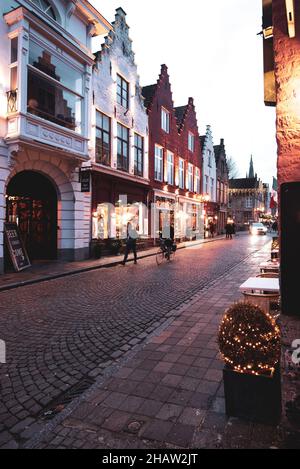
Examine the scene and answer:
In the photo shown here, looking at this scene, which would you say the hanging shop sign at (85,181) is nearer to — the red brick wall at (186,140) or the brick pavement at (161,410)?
the brick pavement at (161,410)

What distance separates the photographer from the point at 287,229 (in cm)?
257

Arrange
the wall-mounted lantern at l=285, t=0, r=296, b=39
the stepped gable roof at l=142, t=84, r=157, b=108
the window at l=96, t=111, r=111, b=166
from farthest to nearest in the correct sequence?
1. the stepped gable roof at l=142, t=84, r=157, b=108
2. the window at l=96, t=111, r=111, b=166
3. the wall-mounted lantern at l=285, t=0, r=296, b=39

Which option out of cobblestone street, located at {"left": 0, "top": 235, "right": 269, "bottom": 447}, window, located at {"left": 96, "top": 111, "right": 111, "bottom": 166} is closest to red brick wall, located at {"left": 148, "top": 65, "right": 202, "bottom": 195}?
window, located at {"left": 96, "top": 111, "right": 111, "bottom": 166}

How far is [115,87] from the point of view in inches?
738

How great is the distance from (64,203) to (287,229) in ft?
43.8

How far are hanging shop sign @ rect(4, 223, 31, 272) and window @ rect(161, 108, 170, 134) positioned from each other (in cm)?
1691

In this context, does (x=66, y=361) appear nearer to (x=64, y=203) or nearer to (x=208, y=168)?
(x=64, y=203)

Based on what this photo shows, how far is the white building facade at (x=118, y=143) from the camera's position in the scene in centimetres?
1706

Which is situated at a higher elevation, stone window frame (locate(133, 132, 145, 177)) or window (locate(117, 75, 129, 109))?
window (locate(117, 75, 129, 109))

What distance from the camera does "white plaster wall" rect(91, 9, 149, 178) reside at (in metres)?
17.3

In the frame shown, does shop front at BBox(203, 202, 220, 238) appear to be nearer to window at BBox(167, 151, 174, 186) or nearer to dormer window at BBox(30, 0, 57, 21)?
window at BBox(167, 151, 174, 186)

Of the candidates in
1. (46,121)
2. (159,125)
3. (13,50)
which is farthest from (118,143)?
(13,50)

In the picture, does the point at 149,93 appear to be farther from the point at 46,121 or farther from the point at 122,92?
the point at 46,121

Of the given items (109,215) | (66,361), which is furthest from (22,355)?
(109,215)
